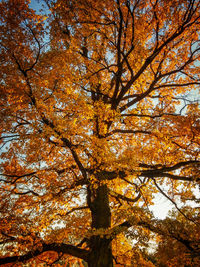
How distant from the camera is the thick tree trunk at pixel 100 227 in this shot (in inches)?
203

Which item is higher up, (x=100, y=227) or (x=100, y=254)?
(x=100, y=227)

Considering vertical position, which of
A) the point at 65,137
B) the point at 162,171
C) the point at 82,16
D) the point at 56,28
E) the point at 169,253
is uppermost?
the point at 56,28

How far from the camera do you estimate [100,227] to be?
19.1 feet

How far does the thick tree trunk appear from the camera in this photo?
5145 mm

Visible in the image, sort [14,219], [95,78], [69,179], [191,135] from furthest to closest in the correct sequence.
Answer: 1. [95,78]
2. [69,179]
3. [191,135]
4. [14,219]

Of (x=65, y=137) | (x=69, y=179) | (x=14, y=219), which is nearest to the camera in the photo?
(x=14, y=219)

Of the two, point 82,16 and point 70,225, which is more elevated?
point 82,16

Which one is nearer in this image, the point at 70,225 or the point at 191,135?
the point at 70,225

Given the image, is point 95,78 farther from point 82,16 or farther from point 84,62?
point 82,16

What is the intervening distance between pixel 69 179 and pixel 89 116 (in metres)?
2.99

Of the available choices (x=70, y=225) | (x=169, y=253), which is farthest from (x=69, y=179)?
(x=169, y=253)

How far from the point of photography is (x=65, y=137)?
582 cm

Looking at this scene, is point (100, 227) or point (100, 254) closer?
point (100, 254)

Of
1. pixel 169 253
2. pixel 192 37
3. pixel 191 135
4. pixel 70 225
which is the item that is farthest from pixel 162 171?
pixel 192 37
